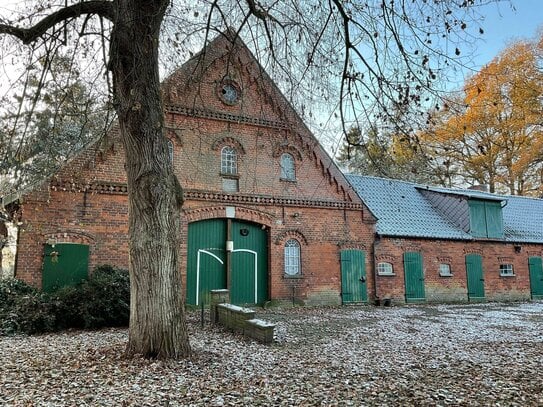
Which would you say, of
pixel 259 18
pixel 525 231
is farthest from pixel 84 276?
pixel 525 231

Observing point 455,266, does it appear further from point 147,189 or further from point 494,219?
point 147,189

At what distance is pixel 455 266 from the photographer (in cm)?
1742

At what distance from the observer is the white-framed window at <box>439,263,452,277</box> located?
17125mm

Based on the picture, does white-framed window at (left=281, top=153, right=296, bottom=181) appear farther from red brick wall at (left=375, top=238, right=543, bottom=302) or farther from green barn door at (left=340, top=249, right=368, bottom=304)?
red brick wall at (left=375, top=238, right=543, bottom=302)

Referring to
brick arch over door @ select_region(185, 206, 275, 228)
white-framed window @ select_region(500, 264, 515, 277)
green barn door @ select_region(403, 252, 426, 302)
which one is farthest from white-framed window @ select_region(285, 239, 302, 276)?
white-framed window @ select_region(500, 264, 515, 277)

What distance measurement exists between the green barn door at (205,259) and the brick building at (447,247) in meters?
5.87

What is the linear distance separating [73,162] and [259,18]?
731 centimetres

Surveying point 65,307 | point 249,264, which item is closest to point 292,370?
point 65,307

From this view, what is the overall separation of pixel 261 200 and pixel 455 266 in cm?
903

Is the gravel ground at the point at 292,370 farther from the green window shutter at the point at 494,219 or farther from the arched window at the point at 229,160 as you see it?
the green window shutter at the point at 494,219

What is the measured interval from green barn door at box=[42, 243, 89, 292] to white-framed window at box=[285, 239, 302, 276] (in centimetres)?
616

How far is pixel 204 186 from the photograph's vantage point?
523 inches

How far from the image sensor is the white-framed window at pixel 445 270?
17125mm

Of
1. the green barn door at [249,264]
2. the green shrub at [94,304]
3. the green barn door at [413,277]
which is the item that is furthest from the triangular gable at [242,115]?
the green shrub at [94,304]
